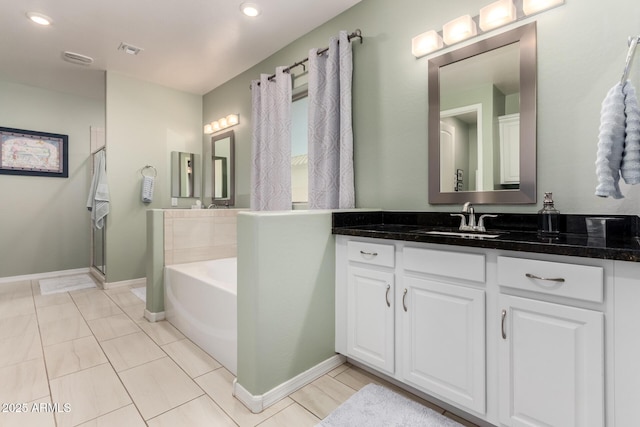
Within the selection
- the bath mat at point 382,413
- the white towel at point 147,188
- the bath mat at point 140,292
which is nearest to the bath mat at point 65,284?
the bath mat at point 140,292

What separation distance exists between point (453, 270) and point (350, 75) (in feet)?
5.51

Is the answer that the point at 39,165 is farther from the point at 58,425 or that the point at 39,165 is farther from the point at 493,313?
the point at 493,313

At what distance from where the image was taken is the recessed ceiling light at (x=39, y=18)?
8.36 ft

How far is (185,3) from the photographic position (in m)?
2.43

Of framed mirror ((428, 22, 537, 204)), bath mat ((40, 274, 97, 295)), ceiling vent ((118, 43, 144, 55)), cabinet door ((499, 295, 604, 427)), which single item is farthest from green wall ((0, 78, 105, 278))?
cabinet door ((499, 295, 604, 427))

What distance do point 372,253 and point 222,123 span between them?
3.01 metres

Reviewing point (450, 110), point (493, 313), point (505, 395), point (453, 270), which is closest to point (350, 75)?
point (450, 110)

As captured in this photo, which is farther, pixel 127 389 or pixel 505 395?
pixel 127 389

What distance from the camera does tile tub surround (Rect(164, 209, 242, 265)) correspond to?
2.73 meters

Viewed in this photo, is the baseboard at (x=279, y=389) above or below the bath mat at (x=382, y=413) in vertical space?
above

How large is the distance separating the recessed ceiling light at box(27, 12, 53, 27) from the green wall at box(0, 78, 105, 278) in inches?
75.5

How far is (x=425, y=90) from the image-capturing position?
203cm

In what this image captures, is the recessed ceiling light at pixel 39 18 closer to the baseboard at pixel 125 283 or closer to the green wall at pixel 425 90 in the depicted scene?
the green wall at pixel 425 90

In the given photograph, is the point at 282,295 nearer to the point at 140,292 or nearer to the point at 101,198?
the point at 140,292
